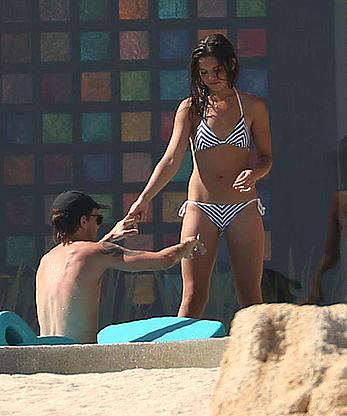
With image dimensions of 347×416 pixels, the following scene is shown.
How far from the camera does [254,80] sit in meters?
7.70

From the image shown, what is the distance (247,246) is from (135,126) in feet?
6.96

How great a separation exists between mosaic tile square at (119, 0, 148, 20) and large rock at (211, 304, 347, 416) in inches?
198

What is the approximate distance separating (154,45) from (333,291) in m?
1.74

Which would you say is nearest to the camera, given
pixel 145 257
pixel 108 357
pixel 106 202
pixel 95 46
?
pixel 108 357

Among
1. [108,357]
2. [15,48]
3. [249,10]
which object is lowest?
[108,357]

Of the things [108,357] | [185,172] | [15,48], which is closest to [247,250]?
[108,357]

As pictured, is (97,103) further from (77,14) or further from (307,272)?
(307,272)

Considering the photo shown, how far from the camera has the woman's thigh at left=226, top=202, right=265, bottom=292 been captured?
19.0 ft

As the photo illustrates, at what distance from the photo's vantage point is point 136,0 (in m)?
7.80

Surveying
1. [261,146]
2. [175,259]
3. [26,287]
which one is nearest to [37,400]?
[175,259]

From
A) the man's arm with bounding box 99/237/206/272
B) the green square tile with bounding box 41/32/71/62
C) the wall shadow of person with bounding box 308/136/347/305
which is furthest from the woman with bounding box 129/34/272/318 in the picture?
the green square tile with bounding box 41/32/71/62

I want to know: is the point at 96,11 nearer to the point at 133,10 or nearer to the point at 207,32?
the point at 133,10

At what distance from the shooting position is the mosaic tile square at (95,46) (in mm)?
7777

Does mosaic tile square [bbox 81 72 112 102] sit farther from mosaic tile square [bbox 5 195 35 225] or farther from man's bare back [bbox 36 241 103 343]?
man's bare back [bbox 36 241 103 343]
